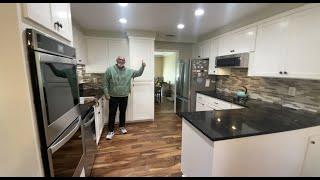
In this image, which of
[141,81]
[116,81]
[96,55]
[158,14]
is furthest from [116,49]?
[158,14]

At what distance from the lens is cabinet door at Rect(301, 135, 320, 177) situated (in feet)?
5.35

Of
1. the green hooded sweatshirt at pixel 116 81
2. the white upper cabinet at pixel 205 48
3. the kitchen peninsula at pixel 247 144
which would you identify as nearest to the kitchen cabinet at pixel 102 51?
the green hooded sweatshirt at pixel 116 81

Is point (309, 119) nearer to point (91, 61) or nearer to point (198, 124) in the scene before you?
point (198, 124)

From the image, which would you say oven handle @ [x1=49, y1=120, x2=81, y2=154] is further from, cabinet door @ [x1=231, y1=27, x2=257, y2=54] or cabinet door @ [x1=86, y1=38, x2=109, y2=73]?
cabinet door @ [x1=231, y1=27, x2=257, y2=54]

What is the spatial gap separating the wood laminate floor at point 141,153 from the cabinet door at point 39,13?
6.21 ft

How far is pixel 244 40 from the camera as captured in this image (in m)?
2.75

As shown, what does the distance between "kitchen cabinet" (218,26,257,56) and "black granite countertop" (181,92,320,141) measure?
3.97ft

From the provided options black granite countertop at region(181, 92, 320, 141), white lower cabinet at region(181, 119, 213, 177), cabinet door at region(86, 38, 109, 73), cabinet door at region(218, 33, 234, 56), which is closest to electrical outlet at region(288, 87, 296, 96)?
black granite countertop at region(181, 92, 320, 141)

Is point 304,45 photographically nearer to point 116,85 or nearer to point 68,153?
point 68,153

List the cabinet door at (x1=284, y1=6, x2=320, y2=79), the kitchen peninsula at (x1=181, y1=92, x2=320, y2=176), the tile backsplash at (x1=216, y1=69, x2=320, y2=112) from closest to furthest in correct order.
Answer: the kitchen peninsula at (x1=181, y1=92, x2=320, y2=176), the cabinet door at (x1=284, y1=6, x2=320, y2=79), the tile backsplash at (x1=216, y1=69, x2=320, y2=112)

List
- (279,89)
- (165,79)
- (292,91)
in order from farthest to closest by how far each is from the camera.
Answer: (165,79) < (279,89) < (292,91)

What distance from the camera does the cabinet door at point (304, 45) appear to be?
180 centimetres

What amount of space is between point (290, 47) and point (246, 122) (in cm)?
128

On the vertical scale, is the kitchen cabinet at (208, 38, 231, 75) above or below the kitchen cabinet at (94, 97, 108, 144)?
above
